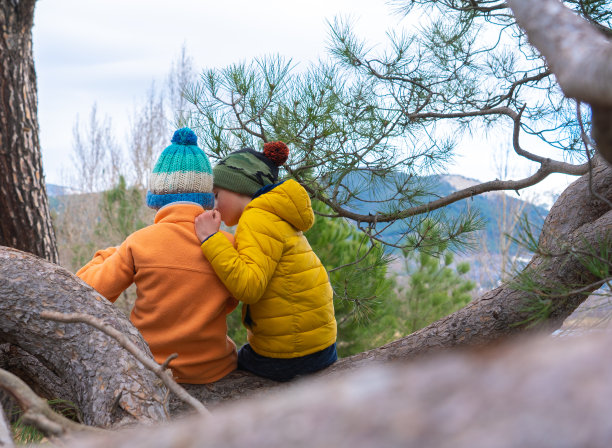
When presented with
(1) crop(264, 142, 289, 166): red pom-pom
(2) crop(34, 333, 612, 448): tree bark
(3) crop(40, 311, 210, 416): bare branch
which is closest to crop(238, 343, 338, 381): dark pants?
(1) crop(264, 142, 289, 166): red pom-pom

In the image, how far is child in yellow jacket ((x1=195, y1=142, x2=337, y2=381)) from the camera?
1340 millimetres

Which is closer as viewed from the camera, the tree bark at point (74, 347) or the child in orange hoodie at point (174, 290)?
the tree bark at point (74, 347)

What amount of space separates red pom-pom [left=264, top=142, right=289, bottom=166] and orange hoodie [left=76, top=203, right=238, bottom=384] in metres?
0.31

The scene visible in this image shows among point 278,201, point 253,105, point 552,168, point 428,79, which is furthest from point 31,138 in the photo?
point 552,168

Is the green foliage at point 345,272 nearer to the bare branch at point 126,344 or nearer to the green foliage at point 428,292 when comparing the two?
the green foliage at point 428,292

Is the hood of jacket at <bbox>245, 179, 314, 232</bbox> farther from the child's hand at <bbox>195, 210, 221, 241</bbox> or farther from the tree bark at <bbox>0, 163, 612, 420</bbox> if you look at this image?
the tree bark at <bbox>0, 163, 612, 420</bbox>

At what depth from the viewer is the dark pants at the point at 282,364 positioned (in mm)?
1422

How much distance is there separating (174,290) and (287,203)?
1.11ft

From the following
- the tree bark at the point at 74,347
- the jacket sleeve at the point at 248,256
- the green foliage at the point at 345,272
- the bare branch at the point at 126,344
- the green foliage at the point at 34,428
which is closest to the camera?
the bare branch at the point at 126,344

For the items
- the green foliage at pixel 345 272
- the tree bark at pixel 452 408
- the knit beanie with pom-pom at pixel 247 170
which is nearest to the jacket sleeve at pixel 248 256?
the knit beanie with pom-pom at pixel 247 170

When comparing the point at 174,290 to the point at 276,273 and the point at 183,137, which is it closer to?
the point at 276,273

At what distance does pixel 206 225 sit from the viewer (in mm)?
1347

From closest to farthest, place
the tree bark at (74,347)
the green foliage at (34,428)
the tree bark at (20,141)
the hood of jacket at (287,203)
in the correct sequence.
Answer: the tree bark at (74,347)
the green foliage at (34,428)
the hood of jacket at (287,203)
the tree bark at (20,141)

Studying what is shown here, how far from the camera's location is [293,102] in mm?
1763
